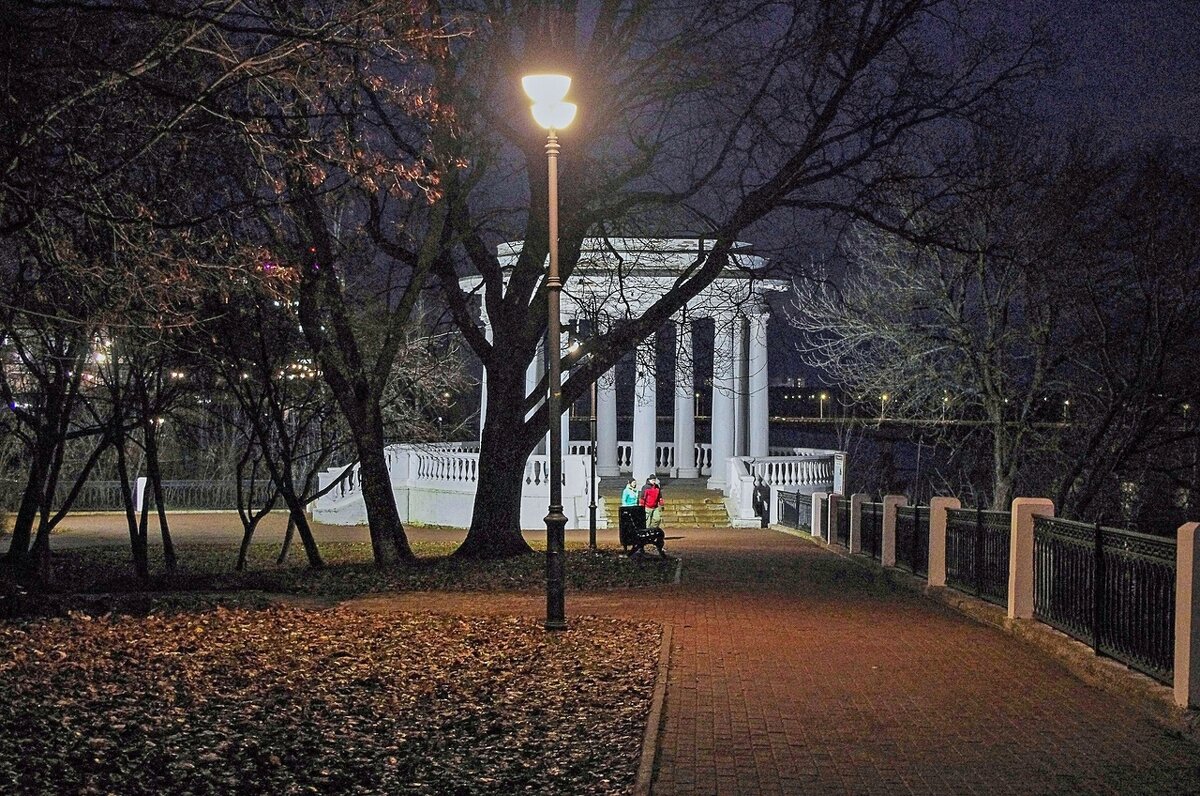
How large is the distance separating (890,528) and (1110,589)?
35.5ft

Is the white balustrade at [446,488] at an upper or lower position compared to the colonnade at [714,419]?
lower

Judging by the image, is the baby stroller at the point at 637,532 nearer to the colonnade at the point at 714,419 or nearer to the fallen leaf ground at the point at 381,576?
the fallen leaf ground at the point at 381,576

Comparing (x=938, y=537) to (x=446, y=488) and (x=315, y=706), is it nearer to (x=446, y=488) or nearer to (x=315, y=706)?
(x=315, y=706)

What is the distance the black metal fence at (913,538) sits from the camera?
20.1 meters

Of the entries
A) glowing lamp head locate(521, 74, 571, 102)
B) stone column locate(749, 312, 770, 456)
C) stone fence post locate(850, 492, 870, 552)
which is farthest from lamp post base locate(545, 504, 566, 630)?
stone column locate(749, 312, 770, 456)

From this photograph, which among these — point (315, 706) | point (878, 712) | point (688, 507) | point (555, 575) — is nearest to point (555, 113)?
point (555, 575)

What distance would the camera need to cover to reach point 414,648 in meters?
12.9

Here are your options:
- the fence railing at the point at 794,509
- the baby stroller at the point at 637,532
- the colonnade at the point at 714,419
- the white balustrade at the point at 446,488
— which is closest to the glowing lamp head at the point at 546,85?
the baby stroller at the point at 637,532

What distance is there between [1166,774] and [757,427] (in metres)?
41.1

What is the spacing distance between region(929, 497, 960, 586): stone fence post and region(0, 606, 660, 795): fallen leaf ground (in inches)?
221

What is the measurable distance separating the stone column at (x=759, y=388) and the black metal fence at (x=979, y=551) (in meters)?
28.5

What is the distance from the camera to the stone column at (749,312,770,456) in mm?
47531

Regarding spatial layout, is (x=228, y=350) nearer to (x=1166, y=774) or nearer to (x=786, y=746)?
(x=786, y=746)

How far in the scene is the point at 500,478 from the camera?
24.0m
